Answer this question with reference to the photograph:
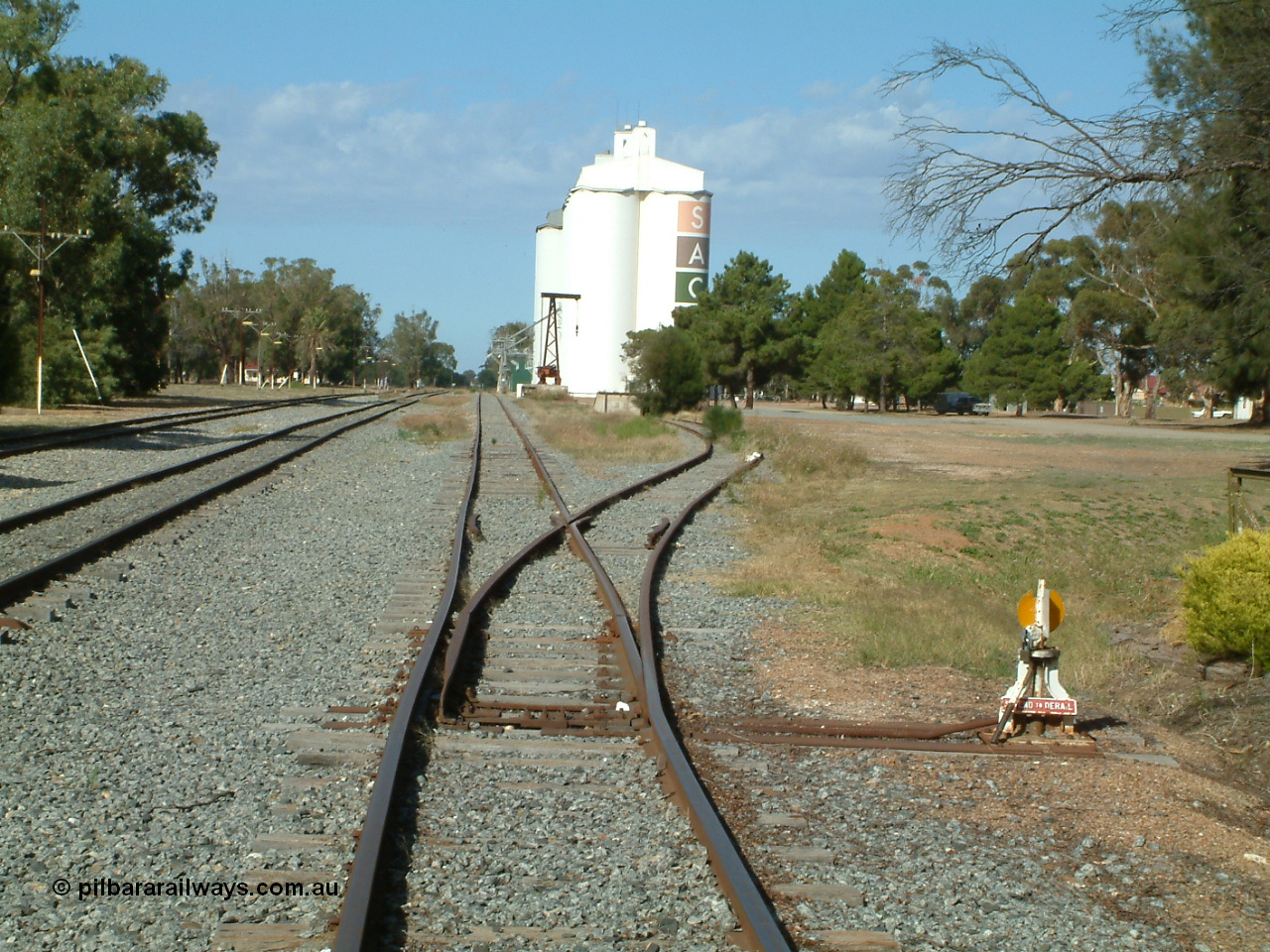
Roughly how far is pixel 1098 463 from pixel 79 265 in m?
38.1

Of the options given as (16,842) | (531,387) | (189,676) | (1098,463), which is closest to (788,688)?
(189,676)

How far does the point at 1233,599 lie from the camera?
8.37 m

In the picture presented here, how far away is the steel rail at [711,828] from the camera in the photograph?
3.88 metres

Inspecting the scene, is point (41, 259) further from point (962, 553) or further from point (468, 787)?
point (468, 787)

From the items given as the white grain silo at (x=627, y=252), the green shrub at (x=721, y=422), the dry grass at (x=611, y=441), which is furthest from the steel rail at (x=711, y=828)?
the white grain silo at (x=627, y=252)

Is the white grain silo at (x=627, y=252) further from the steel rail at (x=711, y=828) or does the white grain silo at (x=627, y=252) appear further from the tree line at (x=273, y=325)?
the steel rail at (x=711, y=828)

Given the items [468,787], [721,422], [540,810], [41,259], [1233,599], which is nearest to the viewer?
→ [540,810]

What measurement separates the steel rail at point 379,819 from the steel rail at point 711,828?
1202 millimetres

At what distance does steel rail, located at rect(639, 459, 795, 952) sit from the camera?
12.7 ft

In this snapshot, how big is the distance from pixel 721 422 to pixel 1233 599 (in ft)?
88.9

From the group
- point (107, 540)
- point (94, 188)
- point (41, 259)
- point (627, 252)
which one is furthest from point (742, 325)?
point (107, 540)

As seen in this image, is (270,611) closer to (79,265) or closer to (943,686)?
(943,686)

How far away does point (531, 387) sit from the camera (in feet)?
313

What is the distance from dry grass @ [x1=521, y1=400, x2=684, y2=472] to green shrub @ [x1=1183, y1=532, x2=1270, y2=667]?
1580 cm
